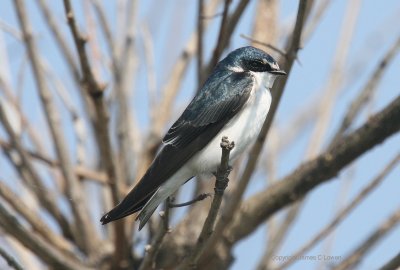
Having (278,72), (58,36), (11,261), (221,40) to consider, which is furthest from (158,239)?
(58,36)

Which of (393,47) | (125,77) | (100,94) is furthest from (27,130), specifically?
(393,47)

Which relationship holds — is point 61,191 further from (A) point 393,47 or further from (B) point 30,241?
(A) point 393,47

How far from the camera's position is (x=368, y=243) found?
2.70 meters

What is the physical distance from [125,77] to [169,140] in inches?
37.0

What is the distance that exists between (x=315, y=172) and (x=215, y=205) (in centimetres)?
89

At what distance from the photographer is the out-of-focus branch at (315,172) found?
257 cm

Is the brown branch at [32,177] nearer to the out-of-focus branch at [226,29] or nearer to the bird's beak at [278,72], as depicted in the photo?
the out-of-focus branch at [226,29]

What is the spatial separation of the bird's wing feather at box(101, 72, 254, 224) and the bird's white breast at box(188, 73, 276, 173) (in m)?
0.02

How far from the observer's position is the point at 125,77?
137 inches

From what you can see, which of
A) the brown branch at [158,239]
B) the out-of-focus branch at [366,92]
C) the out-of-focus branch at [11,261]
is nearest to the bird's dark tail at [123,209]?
the brown branch at [158,239]

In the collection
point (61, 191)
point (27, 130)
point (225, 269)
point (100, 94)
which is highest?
point (27, 130)

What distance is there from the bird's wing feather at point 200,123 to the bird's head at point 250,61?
8cm

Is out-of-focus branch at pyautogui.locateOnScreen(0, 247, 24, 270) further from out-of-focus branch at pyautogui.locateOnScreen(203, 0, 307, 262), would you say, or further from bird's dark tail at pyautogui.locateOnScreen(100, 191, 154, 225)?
out-of-focus branch at pyautogui.locateOnScreen(203, 0, 307, 262)

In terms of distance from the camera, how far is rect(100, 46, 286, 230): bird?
249cm
